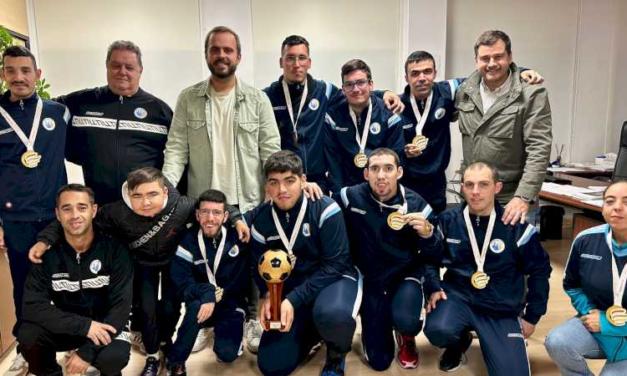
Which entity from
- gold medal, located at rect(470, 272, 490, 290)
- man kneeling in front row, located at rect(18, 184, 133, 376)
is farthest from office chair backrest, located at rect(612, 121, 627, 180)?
man kneeling in front row, located at rect(18, 184, 133, 376)

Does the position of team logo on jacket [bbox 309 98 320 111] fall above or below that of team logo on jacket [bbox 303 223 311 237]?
above

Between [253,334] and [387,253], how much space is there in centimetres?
101

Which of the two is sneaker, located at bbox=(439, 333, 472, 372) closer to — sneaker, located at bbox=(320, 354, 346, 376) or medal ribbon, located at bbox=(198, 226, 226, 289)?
sneaker, located at bbox=(320, 354, 346, 376)

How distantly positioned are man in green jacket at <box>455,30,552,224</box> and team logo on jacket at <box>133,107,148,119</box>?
2.01 m

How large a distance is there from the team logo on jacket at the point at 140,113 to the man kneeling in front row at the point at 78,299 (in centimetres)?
64

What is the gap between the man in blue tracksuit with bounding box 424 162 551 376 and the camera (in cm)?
258

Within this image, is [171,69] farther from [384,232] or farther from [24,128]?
[384,232]

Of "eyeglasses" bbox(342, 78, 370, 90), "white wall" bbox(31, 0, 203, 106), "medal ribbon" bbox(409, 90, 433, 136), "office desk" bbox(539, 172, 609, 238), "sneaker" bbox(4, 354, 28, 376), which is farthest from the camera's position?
"white wall" bbox(31, 0, 203, 106)

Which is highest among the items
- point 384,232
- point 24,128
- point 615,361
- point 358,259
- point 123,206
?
point 24,128

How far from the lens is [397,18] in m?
6.18

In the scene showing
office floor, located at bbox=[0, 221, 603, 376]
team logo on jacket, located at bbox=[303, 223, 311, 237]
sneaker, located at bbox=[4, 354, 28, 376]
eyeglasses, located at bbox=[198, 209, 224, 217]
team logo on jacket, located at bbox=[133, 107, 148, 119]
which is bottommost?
office floor, located at bbox=[0, 221, 603, 376]

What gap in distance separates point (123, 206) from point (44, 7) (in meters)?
4.15

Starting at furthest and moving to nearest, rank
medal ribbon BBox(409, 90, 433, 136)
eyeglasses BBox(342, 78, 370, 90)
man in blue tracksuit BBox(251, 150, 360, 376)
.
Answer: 1. medal ribbon BBox(409, 90, 433, 136)
2. eyeglasses BBox(342, 78, 370, 90)
3. man in blue tracksuit BBox(251, 150, 360, 376)

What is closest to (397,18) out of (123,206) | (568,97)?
(568,97)
